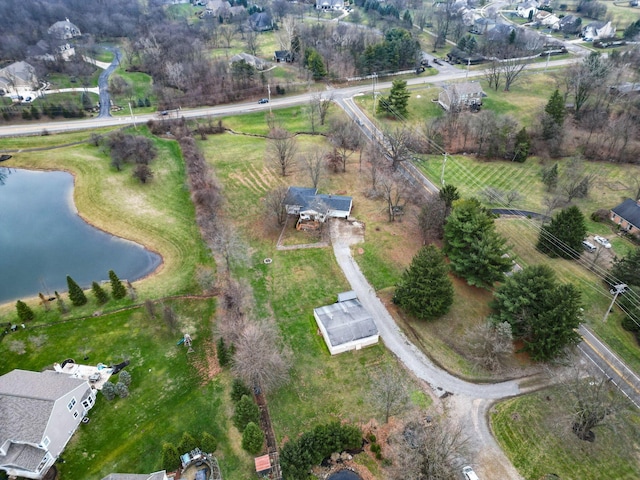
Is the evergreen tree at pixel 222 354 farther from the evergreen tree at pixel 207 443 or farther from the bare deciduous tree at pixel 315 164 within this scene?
the bare deciduous tree at pixel 315 164

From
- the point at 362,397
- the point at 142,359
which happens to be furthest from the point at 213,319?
the point at 362,397

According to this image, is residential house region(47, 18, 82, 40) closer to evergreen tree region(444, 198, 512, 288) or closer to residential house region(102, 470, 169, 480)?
evergreen tree region(444, 198, 512, 288)

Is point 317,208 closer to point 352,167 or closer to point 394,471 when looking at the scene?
point 352,167

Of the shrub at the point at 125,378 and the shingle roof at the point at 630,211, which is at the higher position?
the shingle roof at the point at 630,211

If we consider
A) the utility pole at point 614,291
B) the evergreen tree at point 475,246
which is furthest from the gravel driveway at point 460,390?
the utility pole at point 614,291

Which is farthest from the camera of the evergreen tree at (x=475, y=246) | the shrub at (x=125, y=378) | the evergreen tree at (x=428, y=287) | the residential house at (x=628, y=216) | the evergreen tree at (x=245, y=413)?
the residential house at (x=628, y=216)

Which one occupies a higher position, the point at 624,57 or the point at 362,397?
the point at 624,57

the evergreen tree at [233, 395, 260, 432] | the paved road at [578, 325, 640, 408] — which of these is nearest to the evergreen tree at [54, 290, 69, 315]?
the evergreen tree at [233, 395, 260, 432]

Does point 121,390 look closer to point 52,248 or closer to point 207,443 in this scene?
point 207,443
